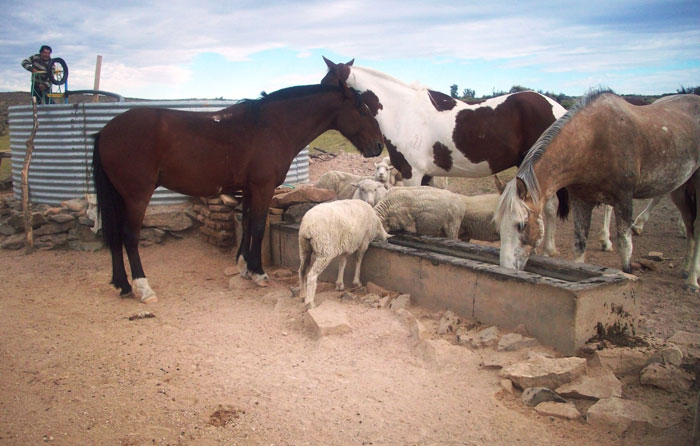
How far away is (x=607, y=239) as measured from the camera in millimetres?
8242

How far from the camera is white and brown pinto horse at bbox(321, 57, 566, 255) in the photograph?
7.68 m

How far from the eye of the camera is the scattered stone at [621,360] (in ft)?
13.9

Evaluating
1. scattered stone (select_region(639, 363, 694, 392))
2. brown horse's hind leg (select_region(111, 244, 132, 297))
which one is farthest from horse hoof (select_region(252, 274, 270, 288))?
scattered stone (select_region(639, 363, 694, 392))

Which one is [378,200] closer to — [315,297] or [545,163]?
[315,297]

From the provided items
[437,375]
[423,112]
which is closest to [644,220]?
[423,112]

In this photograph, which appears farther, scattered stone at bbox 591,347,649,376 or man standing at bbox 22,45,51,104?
man standing at bbox 22,45,51,104

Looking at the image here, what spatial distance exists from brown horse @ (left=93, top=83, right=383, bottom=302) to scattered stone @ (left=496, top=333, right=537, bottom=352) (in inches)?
136

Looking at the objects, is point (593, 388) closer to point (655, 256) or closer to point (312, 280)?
point (312, 280)

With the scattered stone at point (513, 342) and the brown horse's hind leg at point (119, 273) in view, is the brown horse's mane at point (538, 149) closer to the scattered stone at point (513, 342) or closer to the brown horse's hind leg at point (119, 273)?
the scattered stone at point (513, 342)

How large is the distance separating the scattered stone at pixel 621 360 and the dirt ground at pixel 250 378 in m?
0.17

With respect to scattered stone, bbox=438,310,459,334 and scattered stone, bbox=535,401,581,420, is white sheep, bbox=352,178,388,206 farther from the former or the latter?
scattered stone, bbox=535,401,581,420

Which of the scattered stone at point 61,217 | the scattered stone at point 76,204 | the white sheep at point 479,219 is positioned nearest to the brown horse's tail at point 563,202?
the white sheep at point 479,219

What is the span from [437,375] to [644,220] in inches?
258

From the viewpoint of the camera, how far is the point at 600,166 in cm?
564
